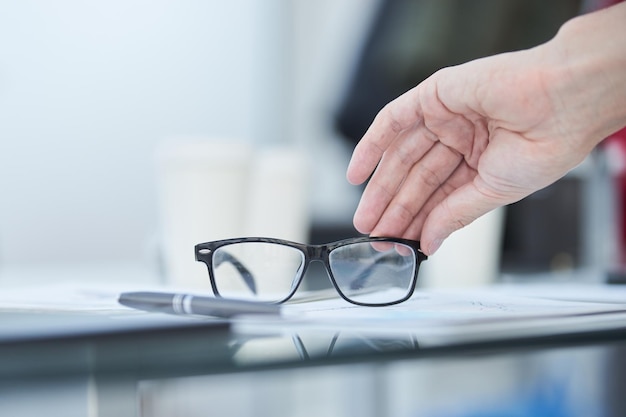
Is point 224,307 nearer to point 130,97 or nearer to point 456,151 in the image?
point 456,151

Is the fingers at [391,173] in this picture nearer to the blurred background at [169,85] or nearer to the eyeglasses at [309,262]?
the eyeglasses at [309,262]

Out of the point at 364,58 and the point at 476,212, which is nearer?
the point at 476,212

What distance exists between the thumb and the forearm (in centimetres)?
10

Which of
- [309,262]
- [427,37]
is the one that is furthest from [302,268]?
[427,37]

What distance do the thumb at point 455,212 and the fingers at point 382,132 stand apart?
0.22 ft

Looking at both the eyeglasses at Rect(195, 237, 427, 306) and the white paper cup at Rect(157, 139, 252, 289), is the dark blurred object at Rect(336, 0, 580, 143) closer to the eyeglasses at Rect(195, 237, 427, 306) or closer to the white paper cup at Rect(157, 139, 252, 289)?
the white paper cup at Rect(157, 139, 252, 289)

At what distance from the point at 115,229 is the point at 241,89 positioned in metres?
0.73

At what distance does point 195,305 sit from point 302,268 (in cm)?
15

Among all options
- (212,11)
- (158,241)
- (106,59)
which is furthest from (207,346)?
(212,11)

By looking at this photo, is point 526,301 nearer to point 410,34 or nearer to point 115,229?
point 410,34

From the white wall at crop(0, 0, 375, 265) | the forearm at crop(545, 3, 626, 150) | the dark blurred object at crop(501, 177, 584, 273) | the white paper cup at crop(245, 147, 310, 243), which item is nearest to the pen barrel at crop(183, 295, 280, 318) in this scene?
the forearm at crop(545, 3, 626, 150)

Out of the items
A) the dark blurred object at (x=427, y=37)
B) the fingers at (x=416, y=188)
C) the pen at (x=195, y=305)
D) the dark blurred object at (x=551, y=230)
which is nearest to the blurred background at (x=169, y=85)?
the dark blurred object at (x=427, y=37)

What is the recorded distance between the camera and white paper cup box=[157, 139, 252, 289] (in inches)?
28.2

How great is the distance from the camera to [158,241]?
938 millimetres
